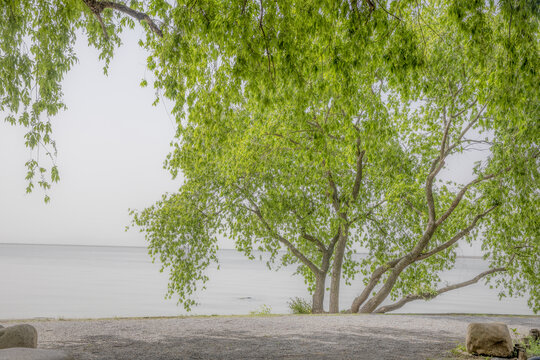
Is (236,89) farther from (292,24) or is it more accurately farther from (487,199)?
(487,199)

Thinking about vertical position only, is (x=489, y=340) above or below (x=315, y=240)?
below

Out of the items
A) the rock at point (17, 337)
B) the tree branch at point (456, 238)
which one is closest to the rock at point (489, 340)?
the tree branch at point (456, 238)

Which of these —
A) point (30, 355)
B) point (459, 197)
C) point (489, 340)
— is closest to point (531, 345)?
point (489, 340)

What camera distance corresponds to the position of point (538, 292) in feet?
39.7

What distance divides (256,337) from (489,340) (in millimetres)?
3304

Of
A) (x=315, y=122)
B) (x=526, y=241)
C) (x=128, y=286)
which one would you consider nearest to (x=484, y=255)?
(x=526, y=241)

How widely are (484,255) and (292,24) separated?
30.1ft

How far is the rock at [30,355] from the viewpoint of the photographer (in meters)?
4.30

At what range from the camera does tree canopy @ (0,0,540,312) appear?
18.5ft

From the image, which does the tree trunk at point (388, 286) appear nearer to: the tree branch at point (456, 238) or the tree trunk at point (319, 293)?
the tree branch at point (456, 238)

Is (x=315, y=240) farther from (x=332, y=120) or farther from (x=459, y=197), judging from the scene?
(x=332, y=120)

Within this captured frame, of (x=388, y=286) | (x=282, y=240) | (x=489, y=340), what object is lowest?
(x=489, y=340)

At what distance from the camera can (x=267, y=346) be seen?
6906 mm

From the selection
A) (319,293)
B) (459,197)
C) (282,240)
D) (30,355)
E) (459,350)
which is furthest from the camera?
(319,293)
